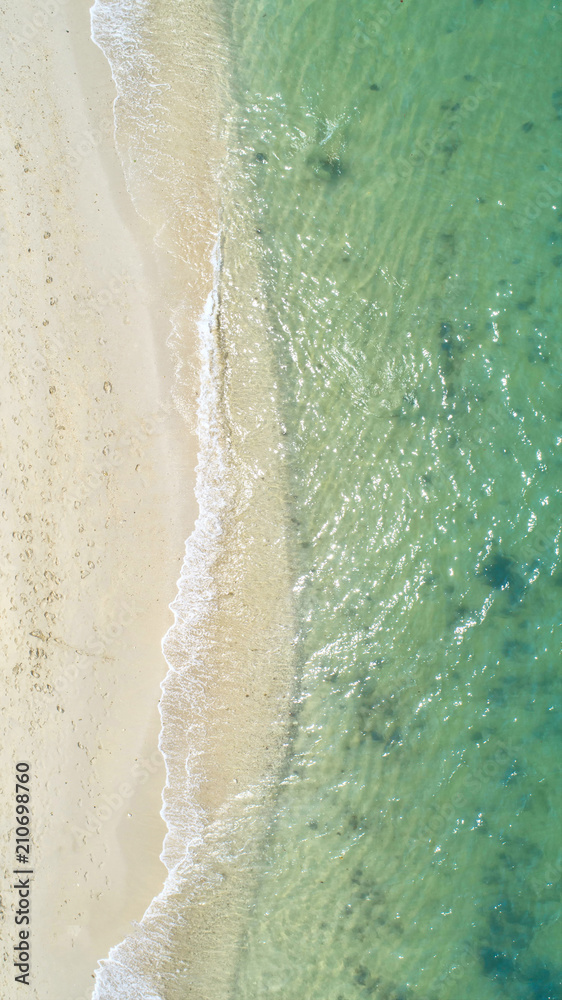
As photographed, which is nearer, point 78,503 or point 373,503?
point 78,503

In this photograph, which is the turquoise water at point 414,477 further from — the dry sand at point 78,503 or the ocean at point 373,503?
the dry sand at point 78,503

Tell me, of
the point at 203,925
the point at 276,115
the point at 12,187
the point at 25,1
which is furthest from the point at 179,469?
the point at 25,1

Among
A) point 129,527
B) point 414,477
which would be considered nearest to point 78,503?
point 129,527

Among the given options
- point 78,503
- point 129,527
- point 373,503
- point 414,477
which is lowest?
point 129,527

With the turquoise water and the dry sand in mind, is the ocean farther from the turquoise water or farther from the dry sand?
the dry sand

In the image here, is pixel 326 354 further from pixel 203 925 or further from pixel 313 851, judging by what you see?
pixel 203 925

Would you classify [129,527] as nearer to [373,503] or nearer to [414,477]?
[373,503]

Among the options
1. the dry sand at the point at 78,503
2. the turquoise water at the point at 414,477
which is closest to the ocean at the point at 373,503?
the turquoise water at the point at 414,477
